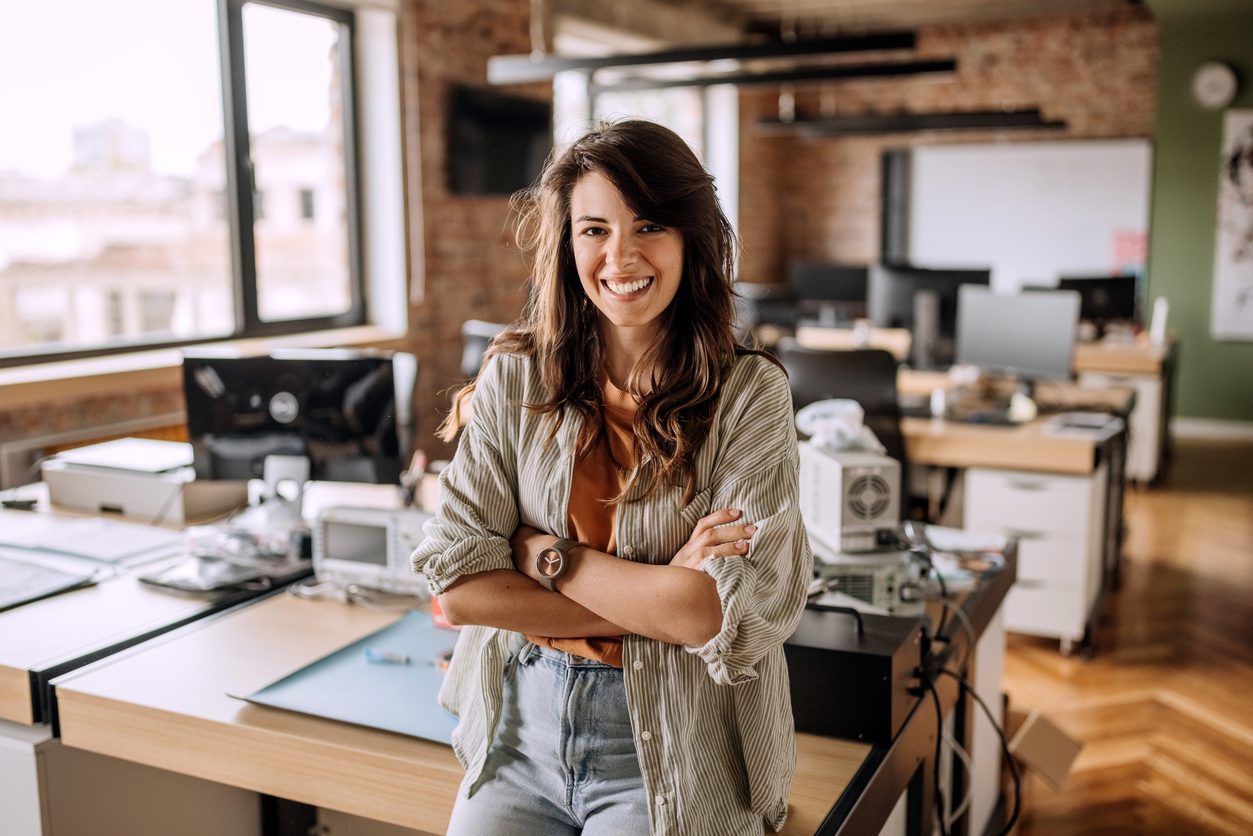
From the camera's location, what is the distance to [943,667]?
193cm

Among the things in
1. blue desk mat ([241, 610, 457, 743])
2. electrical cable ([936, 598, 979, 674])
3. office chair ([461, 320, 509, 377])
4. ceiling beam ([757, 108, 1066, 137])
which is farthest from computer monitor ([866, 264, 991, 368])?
blue desk mat ([241, 610, 457, 743])

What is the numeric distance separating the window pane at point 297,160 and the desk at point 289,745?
3.24 metres

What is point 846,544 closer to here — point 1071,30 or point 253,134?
point 253,134

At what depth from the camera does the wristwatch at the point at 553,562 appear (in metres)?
1.35

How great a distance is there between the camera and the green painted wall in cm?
801

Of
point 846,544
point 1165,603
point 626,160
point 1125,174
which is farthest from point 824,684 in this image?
point 1125,174

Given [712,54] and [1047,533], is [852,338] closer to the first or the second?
[712,54]

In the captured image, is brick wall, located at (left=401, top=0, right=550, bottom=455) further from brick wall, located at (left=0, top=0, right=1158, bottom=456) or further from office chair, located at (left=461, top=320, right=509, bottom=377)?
office chair, located at (left=461, top=320, right=509, bottom=377)

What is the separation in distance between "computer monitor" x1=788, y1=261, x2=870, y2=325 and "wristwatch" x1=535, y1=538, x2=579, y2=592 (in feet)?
20.2

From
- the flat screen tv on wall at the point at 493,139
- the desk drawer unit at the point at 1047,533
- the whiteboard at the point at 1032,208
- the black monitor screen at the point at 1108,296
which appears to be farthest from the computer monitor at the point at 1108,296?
the flat screen tv on wall at the point at 493,139

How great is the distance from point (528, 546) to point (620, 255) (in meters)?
0.38

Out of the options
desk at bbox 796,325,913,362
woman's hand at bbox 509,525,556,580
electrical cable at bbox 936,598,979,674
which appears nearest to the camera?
woman's hand at bbox 509,525,556,580

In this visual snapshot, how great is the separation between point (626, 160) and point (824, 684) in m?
0.83

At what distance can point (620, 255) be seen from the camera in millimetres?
1338
